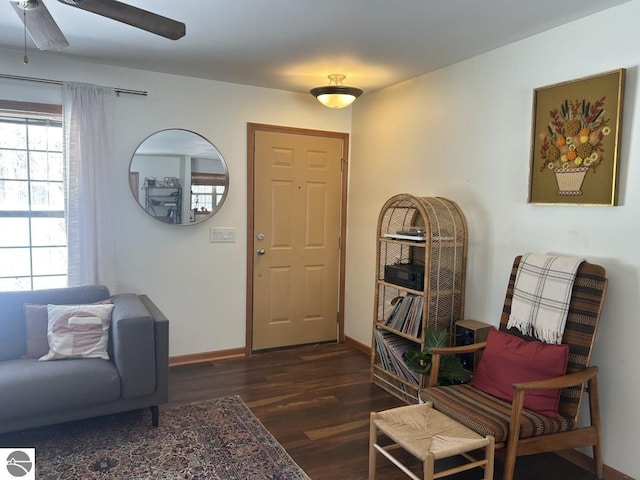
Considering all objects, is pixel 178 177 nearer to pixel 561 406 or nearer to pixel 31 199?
pixel 31 199

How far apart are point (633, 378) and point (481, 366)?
0.71 meters

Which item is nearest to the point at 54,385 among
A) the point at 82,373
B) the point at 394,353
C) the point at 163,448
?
the point at 82,373

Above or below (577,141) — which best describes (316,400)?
below

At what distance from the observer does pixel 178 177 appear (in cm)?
378

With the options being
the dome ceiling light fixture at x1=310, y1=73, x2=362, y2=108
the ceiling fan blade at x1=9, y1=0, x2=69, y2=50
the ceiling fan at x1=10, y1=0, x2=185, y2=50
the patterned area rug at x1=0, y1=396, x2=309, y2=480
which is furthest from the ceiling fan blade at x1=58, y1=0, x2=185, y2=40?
the patterned area rug at x1=0, y1=396, x2=309, y2=480

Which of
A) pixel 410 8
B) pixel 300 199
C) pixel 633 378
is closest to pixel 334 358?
pixel 300 199

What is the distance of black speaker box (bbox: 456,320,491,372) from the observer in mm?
2934

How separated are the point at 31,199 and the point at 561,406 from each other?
3.65m

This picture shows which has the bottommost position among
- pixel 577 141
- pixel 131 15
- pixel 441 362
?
pixel 441 362

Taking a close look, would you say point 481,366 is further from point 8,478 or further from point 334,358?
A: point 8,478

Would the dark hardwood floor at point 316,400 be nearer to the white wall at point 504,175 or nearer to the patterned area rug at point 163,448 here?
the patterned area rug at point 163,448

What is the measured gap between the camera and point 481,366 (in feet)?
8.58

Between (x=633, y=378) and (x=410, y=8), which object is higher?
(x=410, y=8)

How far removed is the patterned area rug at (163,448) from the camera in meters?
2.37
